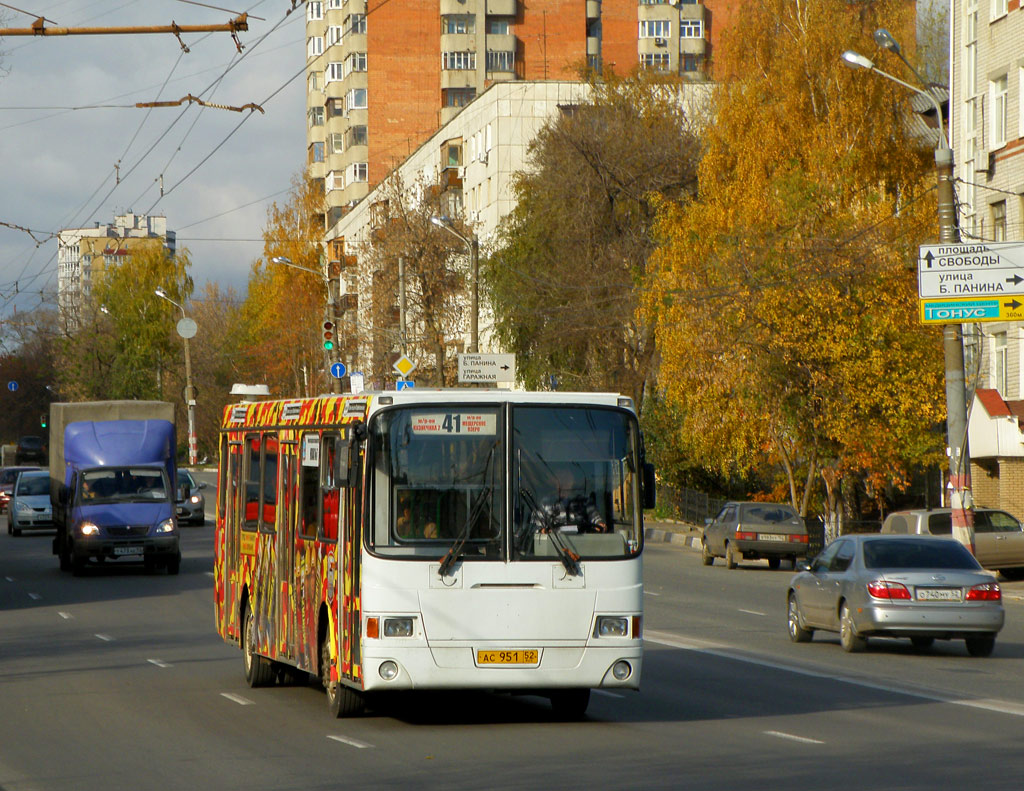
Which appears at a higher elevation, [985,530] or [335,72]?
[335,72]

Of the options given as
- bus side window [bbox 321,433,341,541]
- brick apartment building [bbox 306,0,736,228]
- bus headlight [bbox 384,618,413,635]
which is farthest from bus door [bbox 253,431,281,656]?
brick apartment building [bbox 306,0,736,228]

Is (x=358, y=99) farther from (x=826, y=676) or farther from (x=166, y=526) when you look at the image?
(x=826, y=676)

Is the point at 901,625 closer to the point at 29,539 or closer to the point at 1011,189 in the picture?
the point at 1011,189

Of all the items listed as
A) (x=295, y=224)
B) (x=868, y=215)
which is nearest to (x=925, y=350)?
(x=868, y=215)

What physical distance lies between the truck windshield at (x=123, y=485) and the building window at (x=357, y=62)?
69.4 metres

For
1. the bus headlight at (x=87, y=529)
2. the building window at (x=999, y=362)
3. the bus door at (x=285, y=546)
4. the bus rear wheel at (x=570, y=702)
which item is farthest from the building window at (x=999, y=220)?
the bus rear wheel at (x=570, y=702)

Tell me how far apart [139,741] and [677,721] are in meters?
4.03

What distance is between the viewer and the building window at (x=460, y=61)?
96.0 m

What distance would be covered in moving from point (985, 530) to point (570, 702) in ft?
67.0

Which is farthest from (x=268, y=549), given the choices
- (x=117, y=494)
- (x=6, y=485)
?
(x=6, y=485)

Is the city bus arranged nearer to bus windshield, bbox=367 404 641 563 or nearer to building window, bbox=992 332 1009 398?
bus windshield, bbox=367 404 641 563

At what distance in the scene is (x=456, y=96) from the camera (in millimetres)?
97250

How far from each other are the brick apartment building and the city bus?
82.8 m

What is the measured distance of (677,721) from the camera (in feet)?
41.5
